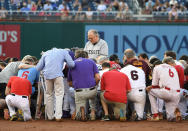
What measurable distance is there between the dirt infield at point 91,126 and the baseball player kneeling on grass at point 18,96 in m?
0.32

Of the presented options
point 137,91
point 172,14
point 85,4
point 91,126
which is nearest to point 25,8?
point 85,4

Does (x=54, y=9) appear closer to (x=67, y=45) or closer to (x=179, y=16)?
(x=67, y=45)

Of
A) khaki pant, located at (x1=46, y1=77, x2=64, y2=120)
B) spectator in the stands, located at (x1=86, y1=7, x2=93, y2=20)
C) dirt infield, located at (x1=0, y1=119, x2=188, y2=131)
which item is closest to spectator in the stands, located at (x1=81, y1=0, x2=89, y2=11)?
spectator in the stands, located at (x1=86, y1=7, x2=93, y2=20)

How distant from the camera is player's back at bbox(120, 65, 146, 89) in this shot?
11531mm

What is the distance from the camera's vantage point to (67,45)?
1030 inches

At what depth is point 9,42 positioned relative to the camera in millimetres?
25953

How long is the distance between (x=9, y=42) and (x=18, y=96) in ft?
49.6

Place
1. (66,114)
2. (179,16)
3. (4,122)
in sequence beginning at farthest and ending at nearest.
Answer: (179,16) → (66,114) → (4,122)

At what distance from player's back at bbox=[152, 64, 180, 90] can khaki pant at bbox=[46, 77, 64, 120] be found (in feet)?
7.50

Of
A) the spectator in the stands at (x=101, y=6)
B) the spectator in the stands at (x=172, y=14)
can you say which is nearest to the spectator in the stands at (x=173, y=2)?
the spectator in the stands at (x=172, y=14)

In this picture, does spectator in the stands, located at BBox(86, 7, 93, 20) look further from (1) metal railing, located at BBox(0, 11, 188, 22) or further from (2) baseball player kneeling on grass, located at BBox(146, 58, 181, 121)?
(2) baseball player kneeling on grass, located at BBox(146, 58, 181, 121)

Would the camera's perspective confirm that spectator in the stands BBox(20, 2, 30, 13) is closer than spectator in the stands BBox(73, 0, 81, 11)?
Yes

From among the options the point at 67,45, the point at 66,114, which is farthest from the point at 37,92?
the point at 67,45

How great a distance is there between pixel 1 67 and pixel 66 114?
235 centimetres
